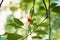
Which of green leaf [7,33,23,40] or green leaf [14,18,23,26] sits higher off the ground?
green leaf [14,18,23,26]

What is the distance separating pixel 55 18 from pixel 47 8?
69 millimetres

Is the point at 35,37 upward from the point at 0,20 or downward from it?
downward

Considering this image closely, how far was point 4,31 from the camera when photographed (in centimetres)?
119

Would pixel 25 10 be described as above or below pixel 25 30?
above

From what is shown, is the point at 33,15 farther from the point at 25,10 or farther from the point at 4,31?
the point at 4,31

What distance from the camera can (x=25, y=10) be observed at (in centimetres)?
118

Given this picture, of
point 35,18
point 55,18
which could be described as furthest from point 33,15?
point 55,18

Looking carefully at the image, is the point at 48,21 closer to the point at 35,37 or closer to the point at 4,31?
the point at 35,37

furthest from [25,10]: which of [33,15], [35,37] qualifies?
[35,37]

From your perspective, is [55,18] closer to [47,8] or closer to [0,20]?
[47,8]

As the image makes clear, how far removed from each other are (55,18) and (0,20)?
0.30 metres

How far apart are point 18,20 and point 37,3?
5.5 inches

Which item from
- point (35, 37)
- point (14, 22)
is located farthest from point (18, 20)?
point (35, 37)

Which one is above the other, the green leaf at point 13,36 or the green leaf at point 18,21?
the green leaf at point 18,21
